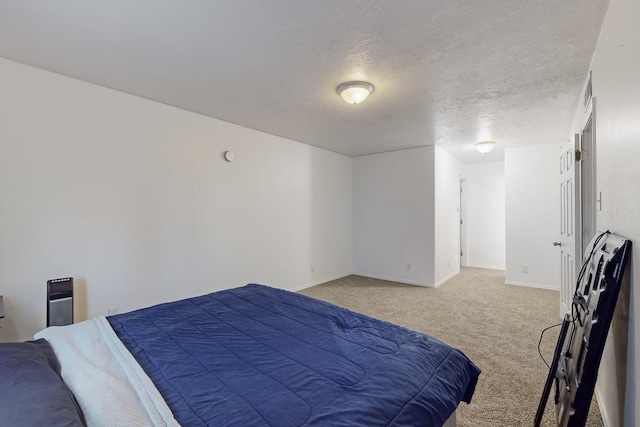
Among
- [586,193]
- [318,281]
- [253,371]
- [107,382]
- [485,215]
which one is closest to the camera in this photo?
[107,382]

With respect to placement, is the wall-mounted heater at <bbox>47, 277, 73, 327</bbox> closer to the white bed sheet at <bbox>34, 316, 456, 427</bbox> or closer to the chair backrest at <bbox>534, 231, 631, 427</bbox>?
the white bed sheet at <bbox>34, 316, 456, 427</bbox>

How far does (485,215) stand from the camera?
6445mm

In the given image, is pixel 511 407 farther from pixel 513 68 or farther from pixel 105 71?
pixel 105 71

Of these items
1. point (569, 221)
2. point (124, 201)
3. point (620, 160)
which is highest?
point (620, 160)

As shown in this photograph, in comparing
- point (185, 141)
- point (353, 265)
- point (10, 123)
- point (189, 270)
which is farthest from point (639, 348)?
point (353, 265)

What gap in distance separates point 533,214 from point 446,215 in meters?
1.33

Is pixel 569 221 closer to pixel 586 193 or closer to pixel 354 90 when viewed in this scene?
pixel 586 193

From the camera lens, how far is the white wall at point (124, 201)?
2291 mm

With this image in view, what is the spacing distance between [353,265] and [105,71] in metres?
4.74

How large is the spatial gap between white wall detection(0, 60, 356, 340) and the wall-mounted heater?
13 centimetres

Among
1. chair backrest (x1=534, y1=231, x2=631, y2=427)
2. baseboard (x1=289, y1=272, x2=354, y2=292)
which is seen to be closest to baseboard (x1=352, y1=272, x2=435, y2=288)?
baseboard (x1=289, y1=272, x2=354, y2=292)

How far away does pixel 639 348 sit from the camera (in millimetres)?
1130

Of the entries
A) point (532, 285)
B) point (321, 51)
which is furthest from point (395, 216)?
point (321, 51)

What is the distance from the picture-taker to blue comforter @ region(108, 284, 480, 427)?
95 centimetres
